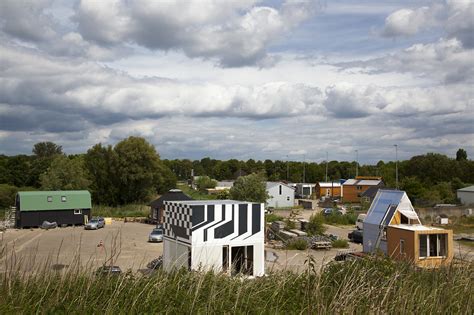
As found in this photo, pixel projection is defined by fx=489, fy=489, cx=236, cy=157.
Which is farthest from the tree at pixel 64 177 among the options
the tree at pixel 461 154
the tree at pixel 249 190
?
the tree at pixel 461 154

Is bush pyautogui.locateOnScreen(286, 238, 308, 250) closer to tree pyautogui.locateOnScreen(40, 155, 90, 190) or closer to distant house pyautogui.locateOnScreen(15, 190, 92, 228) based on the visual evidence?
distant house pyautogui.locateOnScreen(15, 190, 92, 228)

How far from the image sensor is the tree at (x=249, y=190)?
41125 mm

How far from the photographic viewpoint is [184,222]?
1797 cm

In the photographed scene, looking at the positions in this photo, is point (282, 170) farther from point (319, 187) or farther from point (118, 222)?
point (118, 222)

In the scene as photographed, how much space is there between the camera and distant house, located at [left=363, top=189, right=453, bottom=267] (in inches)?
845

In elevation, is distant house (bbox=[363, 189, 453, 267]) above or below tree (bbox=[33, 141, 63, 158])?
below

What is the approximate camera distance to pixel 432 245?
859 inches

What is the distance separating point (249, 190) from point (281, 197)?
24434 millimetres

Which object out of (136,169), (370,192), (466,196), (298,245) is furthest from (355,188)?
(298,245)

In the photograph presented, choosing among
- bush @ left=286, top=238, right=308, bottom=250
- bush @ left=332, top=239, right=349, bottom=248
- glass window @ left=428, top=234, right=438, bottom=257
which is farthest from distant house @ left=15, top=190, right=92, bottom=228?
glass window @ left=428, top=234, right=438, bottom=257

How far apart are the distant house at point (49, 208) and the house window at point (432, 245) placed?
2944cm

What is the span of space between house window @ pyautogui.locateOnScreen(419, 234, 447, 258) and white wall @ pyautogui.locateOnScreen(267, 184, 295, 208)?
41.8 meters

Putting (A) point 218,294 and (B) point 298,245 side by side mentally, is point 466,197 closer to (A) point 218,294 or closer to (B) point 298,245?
(B) point 298,245

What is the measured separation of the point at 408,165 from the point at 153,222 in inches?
2148
